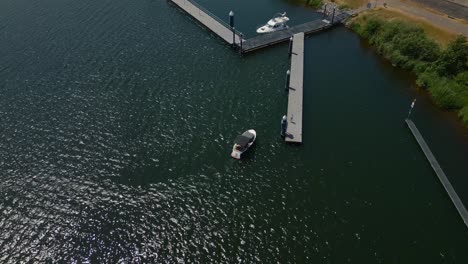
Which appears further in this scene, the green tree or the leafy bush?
the leafy bush

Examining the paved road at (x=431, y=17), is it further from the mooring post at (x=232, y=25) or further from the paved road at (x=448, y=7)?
the mooring post at (x=232, y=25)

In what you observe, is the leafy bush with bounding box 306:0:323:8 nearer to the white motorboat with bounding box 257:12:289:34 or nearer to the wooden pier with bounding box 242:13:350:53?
the wooden pier with bounding box 242:13:350:53

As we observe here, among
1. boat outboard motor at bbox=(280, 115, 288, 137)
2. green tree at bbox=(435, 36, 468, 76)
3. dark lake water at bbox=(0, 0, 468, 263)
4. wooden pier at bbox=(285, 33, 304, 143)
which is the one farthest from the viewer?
green tree at bbox=(435, 36, 468, 76)

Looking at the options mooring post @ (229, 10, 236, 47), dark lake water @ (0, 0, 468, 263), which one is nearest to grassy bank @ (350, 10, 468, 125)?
dark lake water @ (0, 0, 468, 263)

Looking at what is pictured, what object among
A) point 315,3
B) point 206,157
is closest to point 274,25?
point 315,3

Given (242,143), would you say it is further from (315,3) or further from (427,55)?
Answer: (315,3)

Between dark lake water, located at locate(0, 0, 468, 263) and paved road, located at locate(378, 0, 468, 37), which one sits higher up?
paved road, located at locate(378, 0, 468, 37)

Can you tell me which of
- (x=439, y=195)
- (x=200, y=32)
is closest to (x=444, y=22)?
(x=439, y=195)
